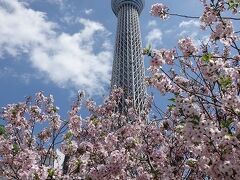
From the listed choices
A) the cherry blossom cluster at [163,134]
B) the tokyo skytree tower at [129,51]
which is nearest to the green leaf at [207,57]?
the cherry blossom cluster at [163,134]

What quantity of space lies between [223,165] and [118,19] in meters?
81.7

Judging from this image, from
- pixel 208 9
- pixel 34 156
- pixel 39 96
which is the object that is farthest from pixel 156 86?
pixel 39 96

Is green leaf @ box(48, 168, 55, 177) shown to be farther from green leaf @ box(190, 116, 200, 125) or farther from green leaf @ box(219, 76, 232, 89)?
green leaf @ box(219, 76, 232, 89)

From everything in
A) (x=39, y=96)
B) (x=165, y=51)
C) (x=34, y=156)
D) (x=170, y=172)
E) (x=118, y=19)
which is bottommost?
(x=170, y=172)

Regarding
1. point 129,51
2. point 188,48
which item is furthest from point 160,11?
point 129,51

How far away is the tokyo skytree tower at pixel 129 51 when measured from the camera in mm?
72438

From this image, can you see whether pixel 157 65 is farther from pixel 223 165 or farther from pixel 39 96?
pixel 39 96

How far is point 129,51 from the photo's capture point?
3054 inches

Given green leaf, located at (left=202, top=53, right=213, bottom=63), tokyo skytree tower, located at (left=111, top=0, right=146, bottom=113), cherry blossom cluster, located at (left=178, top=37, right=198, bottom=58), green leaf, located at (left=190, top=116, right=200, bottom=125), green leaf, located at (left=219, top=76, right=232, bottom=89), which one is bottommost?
green leaf, located at (left=190, top=116, right=200, bottom=125)

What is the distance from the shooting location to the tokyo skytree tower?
238 ft

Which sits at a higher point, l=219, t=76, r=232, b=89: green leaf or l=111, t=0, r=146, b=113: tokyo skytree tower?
l=111, t=0, r=146, b=113: tokyo skytree tower

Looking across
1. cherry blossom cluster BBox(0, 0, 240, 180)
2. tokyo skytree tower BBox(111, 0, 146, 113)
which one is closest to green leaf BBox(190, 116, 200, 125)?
cherry blossom cluster BBox(0, 0, 240, 180)

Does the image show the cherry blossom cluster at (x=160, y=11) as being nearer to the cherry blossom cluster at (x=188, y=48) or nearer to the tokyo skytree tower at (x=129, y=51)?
the cherry blossom cluster at (x=188, y=48)

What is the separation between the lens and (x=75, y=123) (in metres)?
11.5
